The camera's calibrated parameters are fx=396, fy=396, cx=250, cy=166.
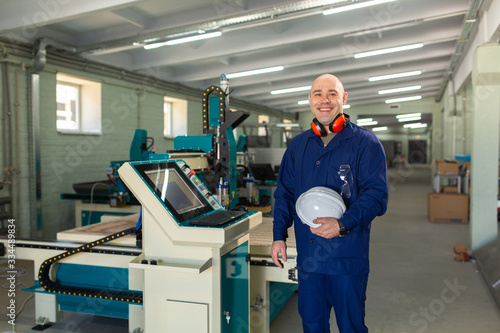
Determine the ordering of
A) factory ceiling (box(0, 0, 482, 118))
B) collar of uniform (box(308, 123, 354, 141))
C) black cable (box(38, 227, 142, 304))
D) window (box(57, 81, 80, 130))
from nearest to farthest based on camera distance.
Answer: collar of uniform (box(308, 123, 354, 141))
black cable (box(38, 227, 142, 304))
factory ceiling (box(0, 0, 482, 118))
window (box(57, 81, 80, 130))

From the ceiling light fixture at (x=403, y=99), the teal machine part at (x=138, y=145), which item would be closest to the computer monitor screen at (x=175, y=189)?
the teal machine part at (x=138, y=145)

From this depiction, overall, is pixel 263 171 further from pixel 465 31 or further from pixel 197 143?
pixel 465 31

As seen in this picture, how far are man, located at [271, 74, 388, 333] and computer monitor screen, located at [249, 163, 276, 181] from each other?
185 inches

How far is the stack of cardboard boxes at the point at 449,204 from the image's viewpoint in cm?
673

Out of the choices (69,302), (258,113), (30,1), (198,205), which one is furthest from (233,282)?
(258,113)

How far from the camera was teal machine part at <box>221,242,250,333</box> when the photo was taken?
1.94m

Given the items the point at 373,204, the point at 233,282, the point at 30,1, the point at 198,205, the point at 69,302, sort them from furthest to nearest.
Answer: the point at 30,1 → the point at 69,302 → the point at 198,205 → the point at 233,282 → the point at 373,204

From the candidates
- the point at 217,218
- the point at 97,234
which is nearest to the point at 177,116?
the point at 97,234

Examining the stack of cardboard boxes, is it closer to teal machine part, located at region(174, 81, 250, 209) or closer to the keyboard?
teal machine part, located at region(174, 81, 250, 209)

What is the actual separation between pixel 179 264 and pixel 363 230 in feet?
2.89

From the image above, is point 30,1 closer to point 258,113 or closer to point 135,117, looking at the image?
point 135,117

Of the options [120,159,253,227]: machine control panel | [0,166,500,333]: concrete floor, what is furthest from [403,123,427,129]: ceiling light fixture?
[120,159,253,227]: machine control panel

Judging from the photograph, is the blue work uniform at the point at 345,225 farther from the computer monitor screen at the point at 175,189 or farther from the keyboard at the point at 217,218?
the computer monitor screen at the point at 175,189

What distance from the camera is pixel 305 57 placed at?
751cm
